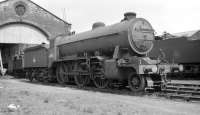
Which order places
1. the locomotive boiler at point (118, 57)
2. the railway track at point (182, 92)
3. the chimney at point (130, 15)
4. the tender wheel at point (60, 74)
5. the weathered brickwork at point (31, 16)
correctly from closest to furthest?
1. the railway track at point (182, 92)
2. the locomotive boiler at point (118, 57)
3. the chimney at point (130, 15)
4. the tender wheel at point (60, 74)
5. the weathered brickwork at point (31, 16)

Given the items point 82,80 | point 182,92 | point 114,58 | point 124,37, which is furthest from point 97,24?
point 182,92

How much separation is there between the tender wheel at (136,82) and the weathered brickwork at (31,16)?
2214 cm

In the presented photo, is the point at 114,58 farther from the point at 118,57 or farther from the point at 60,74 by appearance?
the point at 60,74

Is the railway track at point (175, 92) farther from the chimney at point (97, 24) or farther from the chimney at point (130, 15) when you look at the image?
the chimney at point (97, 24)

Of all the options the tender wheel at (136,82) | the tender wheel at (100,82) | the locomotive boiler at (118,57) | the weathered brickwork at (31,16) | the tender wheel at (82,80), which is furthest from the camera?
the weathered brickwork at (31,16)

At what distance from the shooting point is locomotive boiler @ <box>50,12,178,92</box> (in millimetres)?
12930

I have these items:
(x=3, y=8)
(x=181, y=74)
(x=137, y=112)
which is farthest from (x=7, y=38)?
(x=137, y=112)

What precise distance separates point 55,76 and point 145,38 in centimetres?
810

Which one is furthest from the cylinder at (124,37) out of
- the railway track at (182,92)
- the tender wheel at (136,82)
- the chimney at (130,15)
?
the railway track at (182,92)

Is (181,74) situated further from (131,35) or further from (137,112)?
(137,112)

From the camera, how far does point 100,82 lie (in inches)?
610

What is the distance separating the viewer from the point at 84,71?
16.1 meters

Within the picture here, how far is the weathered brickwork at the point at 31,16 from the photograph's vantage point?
35469 millimetres

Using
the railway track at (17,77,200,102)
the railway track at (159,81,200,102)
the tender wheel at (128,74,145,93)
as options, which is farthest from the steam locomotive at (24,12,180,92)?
the railway track at (159,81,200,102)
